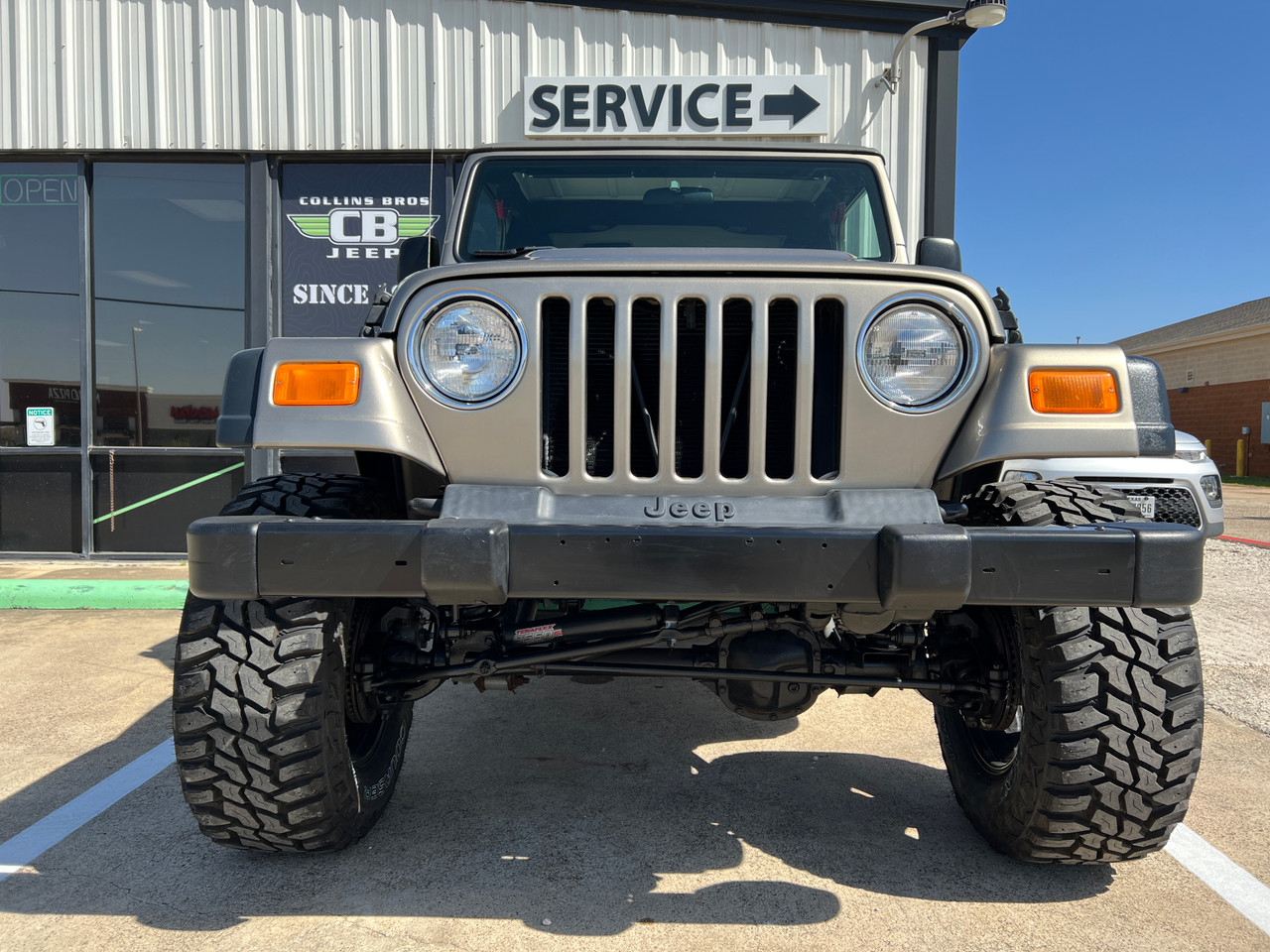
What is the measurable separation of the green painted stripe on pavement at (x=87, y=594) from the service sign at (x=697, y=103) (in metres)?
4.38

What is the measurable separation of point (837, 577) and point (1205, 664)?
12.0ft

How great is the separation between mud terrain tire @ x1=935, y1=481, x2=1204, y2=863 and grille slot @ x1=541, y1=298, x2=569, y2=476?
3.54ft

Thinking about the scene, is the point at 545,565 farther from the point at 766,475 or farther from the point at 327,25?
the point at 327,25

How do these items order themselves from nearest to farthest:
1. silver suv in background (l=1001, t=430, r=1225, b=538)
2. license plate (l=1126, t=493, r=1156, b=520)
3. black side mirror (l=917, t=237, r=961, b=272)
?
black side mirror (l=917, t=237, r=961, b=272) → license plate (l=1126, t=493, r=1156, b=520) → silver suv in background (l=1001, t=430, r=1225, b=538)

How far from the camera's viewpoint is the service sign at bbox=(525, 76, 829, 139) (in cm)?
622

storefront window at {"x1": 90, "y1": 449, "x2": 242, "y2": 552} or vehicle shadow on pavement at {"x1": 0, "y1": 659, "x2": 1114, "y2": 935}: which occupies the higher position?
storefront window at {"x1": 90, "y1": 449, "x2": 242, "y2": 552}

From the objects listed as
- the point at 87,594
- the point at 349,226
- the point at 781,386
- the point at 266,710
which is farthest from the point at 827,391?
the point at 349,226

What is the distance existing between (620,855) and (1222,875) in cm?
160

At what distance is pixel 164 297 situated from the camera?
6.67 m

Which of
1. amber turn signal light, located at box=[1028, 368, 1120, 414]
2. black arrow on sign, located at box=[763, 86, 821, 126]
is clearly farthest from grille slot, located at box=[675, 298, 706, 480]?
black arrow on sign, located at box=[763, 86, 821, 126]

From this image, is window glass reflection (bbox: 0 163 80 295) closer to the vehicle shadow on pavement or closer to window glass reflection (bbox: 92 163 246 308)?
window glass reflection (bbox: 92 163 246 308)

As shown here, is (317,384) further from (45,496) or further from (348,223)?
(45,496)

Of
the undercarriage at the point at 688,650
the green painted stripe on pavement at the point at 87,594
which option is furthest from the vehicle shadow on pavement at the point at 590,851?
the green painted stripe on pavement at the point at 87,594

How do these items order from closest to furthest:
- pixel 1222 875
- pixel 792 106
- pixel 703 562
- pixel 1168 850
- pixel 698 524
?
pixel 703 562 → pixel 698 524 → pixel 1222 875 → pixel 1168 850 → pixel 792 106
